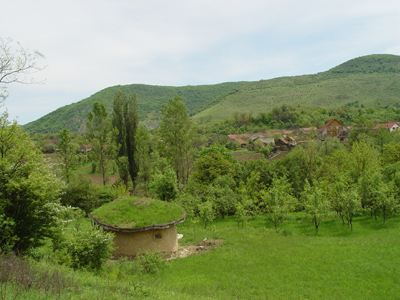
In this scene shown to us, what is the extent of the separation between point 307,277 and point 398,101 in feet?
363

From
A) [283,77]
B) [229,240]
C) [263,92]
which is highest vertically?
[283,77]

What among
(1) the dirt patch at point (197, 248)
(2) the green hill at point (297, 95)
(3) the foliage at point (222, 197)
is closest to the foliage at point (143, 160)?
(3) the foliage at point (222, 197)

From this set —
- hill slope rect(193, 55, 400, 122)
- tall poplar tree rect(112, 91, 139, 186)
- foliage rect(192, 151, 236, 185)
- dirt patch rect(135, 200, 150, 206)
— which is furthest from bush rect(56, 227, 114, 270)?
hill slope rect(193, 55, 400, 122)

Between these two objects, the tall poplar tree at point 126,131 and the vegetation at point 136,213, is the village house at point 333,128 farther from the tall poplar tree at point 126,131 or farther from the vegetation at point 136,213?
the vegetation at point 136,213

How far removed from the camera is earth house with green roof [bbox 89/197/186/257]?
1492 cm

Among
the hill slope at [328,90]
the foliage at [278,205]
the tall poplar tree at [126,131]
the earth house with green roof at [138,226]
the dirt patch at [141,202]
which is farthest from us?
the hill slope at [328,90]

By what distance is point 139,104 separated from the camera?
14438cm

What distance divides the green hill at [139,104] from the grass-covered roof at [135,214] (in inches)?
2861

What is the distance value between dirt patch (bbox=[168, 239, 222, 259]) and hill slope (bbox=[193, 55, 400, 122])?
95.8 meters

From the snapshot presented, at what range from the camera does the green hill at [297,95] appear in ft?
350

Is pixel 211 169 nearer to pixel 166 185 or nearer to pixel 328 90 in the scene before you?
pixel 166 185

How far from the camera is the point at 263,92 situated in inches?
5012

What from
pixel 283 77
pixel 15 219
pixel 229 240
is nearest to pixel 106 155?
pixel 229 240

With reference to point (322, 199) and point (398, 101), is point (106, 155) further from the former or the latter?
point (398, 101)
